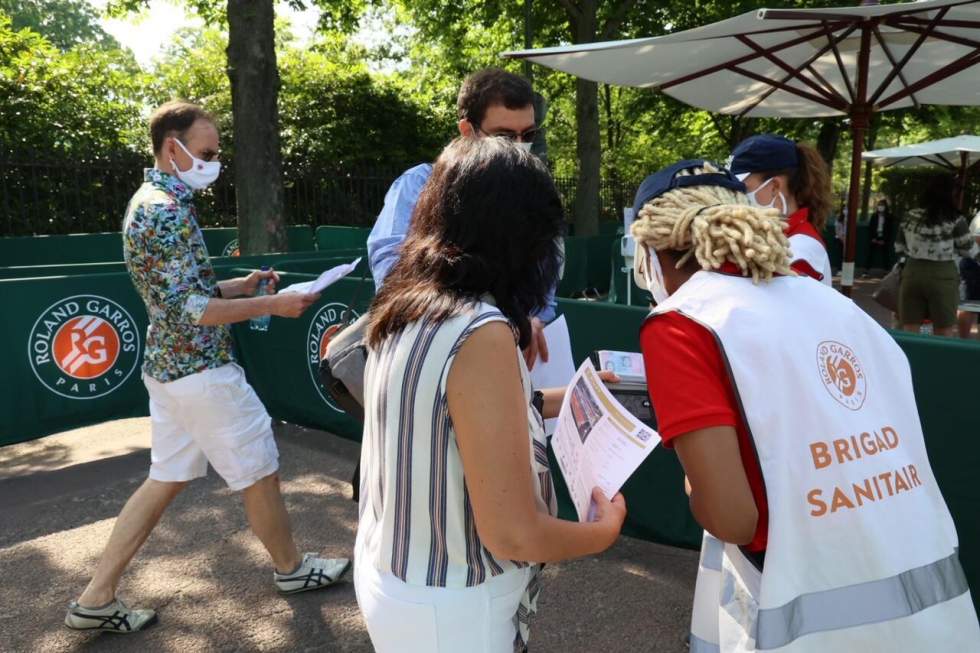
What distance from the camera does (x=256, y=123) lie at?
8.77 m

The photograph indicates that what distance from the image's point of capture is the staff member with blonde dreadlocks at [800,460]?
1.41m

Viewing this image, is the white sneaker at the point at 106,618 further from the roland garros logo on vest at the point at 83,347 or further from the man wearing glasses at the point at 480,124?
the roland garros logo on vest at the point at 83,347

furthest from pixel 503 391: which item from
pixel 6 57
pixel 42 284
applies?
pixel 6 57

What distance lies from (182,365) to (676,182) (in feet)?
7.48

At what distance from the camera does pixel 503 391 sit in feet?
4.56

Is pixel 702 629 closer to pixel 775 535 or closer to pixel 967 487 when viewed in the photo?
pixel 775 535

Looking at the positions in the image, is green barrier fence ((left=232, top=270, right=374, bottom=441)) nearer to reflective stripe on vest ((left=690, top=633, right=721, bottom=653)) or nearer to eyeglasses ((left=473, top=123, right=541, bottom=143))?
eyeglasses ((left=473, top=123, right=541, bottom=143))

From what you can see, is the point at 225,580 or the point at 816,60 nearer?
the point at 225,580

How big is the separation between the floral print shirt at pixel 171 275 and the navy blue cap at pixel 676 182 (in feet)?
6.55

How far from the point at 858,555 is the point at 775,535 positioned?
0.53ft

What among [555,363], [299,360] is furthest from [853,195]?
[299,360]

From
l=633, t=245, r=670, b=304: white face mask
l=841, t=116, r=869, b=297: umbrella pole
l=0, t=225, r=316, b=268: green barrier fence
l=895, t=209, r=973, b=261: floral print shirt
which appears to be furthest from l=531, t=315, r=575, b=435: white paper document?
l=0, t=225, r=316, b=268: green barrier fence

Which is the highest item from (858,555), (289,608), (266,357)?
(858,555)

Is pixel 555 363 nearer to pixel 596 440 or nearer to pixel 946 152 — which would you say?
pixel 596 440
